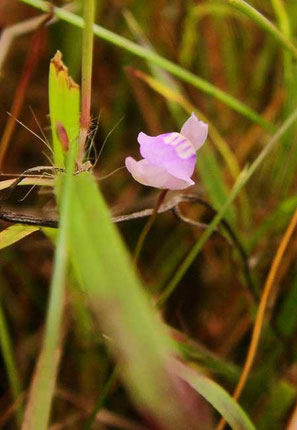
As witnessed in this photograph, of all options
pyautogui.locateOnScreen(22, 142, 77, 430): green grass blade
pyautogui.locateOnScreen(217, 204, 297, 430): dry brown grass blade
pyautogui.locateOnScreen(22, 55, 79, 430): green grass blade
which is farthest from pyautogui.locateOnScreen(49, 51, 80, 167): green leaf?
pyautogui.locateOnScreen(217, 204, 297, 430): dry brown grass blade

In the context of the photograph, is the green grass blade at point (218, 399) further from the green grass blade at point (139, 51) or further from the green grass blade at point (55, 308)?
the green grass blade at point (139, 51)

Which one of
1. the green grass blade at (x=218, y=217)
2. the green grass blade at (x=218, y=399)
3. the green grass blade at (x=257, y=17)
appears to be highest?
the green grass blade at (x=257, y=17)

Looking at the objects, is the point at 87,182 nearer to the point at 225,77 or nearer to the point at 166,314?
the point at 166,314

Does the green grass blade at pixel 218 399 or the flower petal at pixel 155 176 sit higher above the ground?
the flower petal at pixel 155 176

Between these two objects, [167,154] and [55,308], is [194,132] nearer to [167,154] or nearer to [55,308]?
[167,154]

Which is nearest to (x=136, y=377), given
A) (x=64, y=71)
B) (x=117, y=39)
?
(x=64, y=71)

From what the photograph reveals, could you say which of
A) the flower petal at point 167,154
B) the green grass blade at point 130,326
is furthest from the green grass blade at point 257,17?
the green grass blade at point 130,326

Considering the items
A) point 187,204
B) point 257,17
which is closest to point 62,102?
point 257,17

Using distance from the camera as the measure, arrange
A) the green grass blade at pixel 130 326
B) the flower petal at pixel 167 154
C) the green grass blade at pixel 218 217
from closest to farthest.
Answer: the green grass blade at pixel 130 326, the flower petal at pixel 167 154, the green grass blade at pixel 218 217
